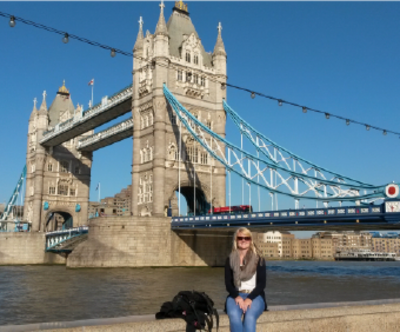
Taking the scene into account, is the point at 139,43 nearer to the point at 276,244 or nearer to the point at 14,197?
the point at 14,197

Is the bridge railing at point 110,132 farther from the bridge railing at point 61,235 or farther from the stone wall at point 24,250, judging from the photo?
the stone wall at point 24,250

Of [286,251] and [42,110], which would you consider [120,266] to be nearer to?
[42,110]

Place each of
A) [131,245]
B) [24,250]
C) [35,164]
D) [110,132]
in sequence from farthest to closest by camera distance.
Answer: [35,164], [24,250], [110,132], [131,245]

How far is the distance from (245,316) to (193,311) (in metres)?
0.62

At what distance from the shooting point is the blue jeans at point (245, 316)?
562cm

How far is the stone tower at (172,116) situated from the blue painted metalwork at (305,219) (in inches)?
247

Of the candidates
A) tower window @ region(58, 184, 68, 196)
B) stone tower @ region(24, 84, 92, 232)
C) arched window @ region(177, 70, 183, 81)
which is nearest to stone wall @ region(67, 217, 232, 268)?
arched window @ region(177, 70, 183, 81)

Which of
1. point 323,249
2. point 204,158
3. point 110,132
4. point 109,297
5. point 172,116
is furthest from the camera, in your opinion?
point 323,249

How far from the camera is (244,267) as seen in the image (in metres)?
5.84

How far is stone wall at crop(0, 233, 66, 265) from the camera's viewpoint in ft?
209

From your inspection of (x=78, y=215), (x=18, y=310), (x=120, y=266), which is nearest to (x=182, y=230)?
(x=120, y=266)

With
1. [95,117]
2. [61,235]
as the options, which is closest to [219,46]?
[95,117]

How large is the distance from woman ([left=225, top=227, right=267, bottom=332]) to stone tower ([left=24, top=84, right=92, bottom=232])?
228 ft

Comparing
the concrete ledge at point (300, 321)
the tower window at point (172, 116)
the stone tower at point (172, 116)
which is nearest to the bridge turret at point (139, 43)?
the stone tower at point (172, 116)
